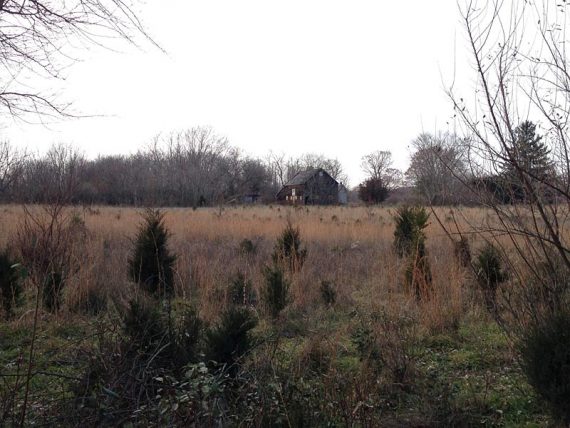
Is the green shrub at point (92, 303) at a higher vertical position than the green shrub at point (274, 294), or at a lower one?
lower

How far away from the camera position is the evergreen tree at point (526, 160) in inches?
136

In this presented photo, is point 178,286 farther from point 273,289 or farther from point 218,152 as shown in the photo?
point 218,152

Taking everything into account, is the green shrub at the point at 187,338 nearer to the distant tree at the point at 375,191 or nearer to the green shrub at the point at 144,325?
the green shrub at the point at 144,325

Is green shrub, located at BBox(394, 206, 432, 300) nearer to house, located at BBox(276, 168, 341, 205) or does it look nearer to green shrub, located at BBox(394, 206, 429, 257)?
green shrub, located at BBox(394, 206, 429, 257)

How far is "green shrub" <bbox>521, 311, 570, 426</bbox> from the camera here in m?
2.73

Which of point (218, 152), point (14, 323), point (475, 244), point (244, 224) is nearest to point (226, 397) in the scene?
point (14, 323)

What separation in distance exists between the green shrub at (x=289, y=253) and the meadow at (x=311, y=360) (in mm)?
366

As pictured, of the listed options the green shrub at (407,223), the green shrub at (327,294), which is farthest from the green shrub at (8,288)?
the green shrub at (407,223)

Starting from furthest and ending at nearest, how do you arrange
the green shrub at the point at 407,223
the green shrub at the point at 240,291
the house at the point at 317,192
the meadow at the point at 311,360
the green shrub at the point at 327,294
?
the house at the point at 317,192, the green shrub at the point at 407,223, the green shrub at the point at 327,294, the green shrub at the point at 240,291, the meadow at the point at 311,360

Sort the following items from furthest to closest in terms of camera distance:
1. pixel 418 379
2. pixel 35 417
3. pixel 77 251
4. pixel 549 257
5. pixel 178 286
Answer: pixel 77 251, pixel 178 286, pixel 418 379, pixel 549 257, pixel 35 417

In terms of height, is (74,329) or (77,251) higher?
(77,251)

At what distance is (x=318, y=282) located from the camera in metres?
7.73

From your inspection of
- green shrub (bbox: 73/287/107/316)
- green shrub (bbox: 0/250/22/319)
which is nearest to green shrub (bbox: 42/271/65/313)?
green shrub (bbox: 73/287/107/316)

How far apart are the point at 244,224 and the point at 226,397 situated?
1248cm
